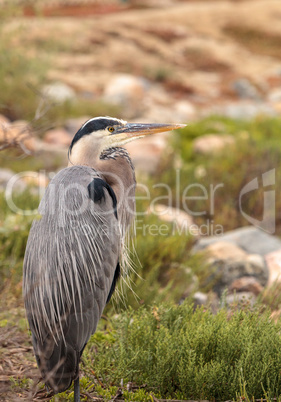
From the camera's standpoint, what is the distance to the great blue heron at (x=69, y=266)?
2471 mm

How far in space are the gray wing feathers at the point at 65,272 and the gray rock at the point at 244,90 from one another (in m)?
17.1

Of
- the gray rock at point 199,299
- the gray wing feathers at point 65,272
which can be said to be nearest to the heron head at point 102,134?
the gray wing feathers at point 65,272

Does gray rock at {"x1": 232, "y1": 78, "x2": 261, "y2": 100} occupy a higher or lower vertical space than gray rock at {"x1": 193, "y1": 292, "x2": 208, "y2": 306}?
higher

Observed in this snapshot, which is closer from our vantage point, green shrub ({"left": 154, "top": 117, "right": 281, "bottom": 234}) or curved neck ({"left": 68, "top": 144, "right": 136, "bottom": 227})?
curved neck ({"left": 68, "top": 144, "right": 136, "bottom": 227})

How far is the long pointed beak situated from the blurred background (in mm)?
569

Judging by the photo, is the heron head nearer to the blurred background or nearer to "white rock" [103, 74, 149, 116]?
the blurred background

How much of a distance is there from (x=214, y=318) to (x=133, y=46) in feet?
74.5

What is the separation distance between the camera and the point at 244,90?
1902cm

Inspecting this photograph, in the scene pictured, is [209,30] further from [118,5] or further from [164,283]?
[164,283]

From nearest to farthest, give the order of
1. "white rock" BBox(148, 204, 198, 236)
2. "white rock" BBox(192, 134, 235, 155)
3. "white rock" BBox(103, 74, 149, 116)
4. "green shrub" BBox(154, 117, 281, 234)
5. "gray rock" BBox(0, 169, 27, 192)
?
1. "white rock" BBox(148, 204, 198, 236)
2. "gray rock" BBox(0, 169, 27, 192)
3. "green shrub" BBox(154, 117, 281, 234)
4. "white rock" BBox(192, 134, 235, 155)
5. "white rock" BBox(103, 74, 149, 116)

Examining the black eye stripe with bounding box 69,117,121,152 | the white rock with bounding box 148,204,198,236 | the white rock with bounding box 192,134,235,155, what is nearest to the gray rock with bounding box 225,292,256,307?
the white rock with bounding box 148,204,198,236

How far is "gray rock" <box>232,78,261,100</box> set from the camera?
61.6ft

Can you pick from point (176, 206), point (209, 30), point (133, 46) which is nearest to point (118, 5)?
point (209, 30)

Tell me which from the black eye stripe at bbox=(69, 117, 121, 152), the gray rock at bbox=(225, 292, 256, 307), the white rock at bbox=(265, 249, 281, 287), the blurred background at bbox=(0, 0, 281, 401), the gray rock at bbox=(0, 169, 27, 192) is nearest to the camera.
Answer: the black eye stripe at bbox=(69, 117, 121, 152)
